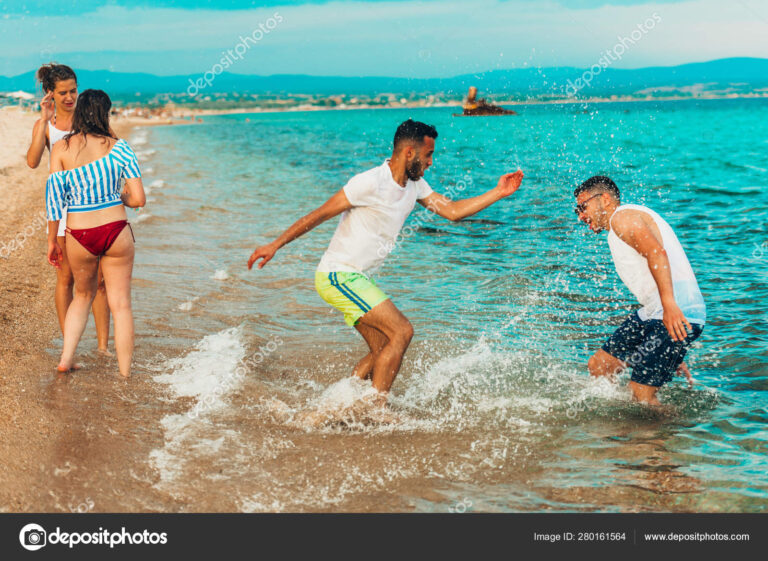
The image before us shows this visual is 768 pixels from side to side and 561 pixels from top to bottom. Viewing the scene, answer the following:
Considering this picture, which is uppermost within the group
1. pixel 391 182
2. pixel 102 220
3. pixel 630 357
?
pixel 391 182

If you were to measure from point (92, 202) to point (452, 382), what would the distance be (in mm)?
3646

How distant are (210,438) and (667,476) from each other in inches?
129

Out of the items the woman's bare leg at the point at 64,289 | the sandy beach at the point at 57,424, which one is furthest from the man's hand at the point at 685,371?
the woman's bare leg at the point at 64,289

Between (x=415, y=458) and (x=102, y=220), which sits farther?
(x=102, y=220)

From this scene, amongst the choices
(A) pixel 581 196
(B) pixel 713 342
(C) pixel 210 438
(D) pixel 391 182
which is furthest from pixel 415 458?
(B) pixel 713 342

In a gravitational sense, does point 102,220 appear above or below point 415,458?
above

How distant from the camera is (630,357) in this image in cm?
619

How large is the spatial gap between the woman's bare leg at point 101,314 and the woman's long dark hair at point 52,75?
5.78 ft

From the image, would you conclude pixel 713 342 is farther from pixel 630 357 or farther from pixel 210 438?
pixel 210 438

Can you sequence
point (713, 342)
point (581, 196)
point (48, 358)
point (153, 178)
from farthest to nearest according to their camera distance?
point (153, 178) < point (713, 342) < point (48, 358) < point (581, 196)

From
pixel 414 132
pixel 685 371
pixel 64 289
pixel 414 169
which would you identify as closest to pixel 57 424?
pixel 64 289
